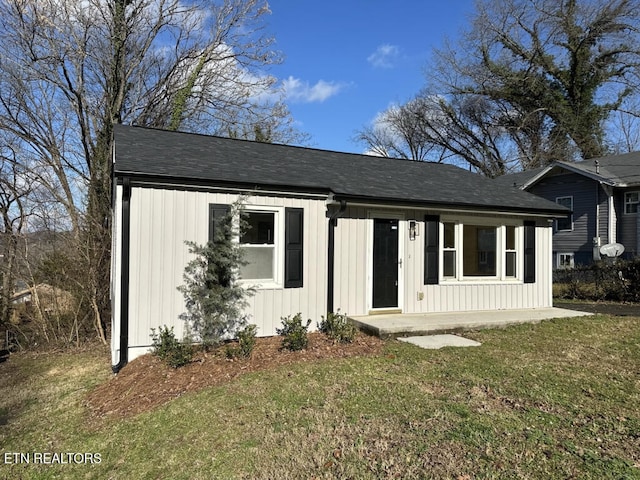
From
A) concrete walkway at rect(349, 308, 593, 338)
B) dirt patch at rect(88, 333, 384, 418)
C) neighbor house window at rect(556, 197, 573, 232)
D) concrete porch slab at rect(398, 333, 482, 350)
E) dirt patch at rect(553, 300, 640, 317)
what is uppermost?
neighbor house window at rect(556, 197, 573, 232)

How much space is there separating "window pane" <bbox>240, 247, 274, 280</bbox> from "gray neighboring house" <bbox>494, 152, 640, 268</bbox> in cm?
1308

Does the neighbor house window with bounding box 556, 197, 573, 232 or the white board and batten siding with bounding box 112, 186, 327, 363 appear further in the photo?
the neighbor house window with bounding box 556, 197, 573, 232

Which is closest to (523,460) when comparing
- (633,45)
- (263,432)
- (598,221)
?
(263,432)

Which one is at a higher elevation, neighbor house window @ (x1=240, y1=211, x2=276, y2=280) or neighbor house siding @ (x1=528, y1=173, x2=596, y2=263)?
neighbor house siding @ (x1=528, y1=173, x2=596, y2=263)

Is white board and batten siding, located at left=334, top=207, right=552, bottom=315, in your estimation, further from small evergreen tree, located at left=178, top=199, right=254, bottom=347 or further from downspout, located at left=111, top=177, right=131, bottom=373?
downspout, located at left=111, top=177, right=131, bottom=373

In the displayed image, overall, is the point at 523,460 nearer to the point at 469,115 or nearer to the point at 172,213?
the point at 172,213

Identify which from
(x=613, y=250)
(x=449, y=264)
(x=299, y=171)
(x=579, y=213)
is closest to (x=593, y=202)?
(x=579, y=213)

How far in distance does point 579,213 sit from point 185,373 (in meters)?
19.1

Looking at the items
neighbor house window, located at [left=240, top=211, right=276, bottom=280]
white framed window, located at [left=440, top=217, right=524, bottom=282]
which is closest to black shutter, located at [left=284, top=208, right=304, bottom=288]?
neighbor house window, located at [left=240, top=211, right=276, bottom=280]

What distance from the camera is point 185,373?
531 cm

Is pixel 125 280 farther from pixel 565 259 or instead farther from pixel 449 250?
pixel 565 259

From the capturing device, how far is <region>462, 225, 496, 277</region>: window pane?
882 cm

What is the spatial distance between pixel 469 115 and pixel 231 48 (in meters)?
21.3

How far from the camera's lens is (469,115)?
31.6 metres
